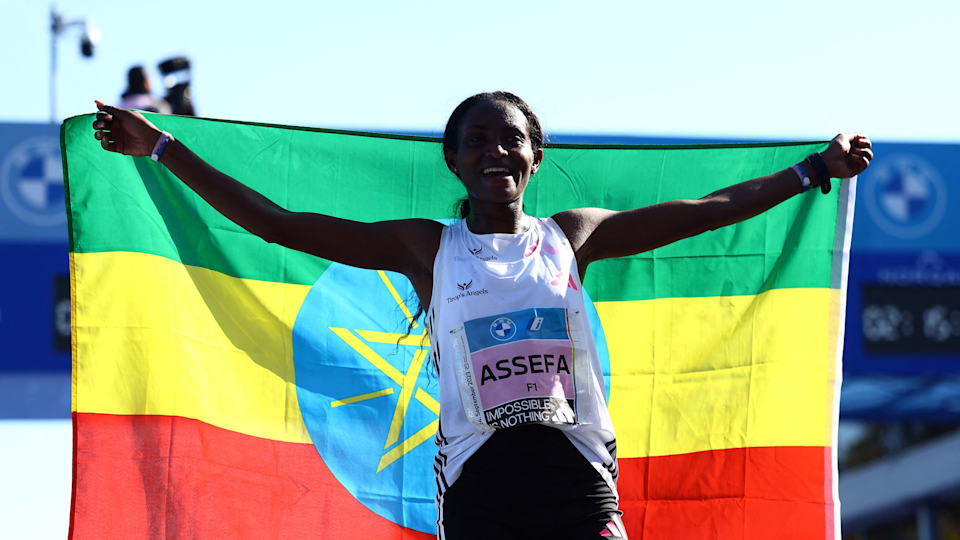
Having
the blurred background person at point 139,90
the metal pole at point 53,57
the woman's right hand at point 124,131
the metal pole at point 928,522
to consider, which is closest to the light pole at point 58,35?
the metal pole at point 53,57

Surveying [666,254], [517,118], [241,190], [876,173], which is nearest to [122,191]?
[241,190]

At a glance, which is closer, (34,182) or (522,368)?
(522,368)

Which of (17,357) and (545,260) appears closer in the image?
(545,260)

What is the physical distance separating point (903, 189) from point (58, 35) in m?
8.27

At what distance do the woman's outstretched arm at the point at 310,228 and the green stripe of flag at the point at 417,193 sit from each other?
35.8 inches

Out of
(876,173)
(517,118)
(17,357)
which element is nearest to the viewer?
(517,118)

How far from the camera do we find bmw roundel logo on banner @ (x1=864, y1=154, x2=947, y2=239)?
34.5ft

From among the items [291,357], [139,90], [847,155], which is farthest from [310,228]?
[139,90]

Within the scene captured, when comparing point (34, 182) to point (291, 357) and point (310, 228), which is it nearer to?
point (291, 357)

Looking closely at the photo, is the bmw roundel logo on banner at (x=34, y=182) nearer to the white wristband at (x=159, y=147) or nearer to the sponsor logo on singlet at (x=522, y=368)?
the white wristband at (x=159, y=147)

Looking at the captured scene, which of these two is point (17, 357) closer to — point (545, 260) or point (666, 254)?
point (666, 254)

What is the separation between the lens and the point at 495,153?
10.3 ft

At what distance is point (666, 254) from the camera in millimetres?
4492

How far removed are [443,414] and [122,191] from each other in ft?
5.46
